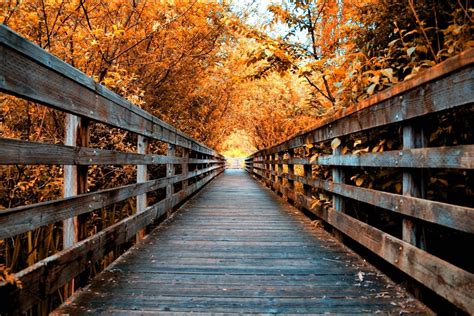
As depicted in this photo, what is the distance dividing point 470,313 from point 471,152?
656 mm

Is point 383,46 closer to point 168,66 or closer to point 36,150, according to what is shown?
point 36,150

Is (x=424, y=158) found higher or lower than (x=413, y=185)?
higher

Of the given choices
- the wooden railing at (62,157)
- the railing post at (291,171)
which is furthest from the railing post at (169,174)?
the railing post at (291,171)

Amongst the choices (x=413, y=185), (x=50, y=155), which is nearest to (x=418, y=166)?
(x=413, y=185)

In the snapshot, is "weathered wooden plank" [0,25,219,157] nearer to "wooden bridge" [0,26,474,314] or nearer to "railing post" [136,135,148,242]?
"wooden bridge" [0,26,474,314]

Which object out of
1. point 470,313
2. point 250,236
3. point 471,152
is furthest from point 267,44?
point 470,313

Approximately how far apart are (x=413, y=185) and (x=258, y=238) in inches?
69.7

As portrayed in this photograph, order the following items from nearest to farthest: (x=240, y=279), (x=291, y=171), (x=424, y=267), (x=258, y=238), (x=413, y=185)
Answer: (x=424, y=267) → (x=413, y=185) → (x=240, y=279) → (x=258, y=238) → (x=291, y=171)

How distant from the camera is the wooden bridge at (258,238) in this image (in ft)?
4.82

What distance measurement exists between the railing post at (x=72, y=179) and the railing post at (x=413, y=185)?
191cm

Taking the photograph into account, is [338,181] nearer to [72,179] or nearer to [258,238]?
[258,238]

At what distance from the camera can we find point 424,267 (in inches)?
67.6

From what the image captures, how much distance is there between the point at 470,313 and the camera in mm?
1380

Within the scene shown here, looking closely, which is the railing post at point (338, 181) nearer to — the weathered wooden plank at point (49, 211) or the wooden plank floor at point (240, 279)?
the wooden plank floor at point (240, 279)
